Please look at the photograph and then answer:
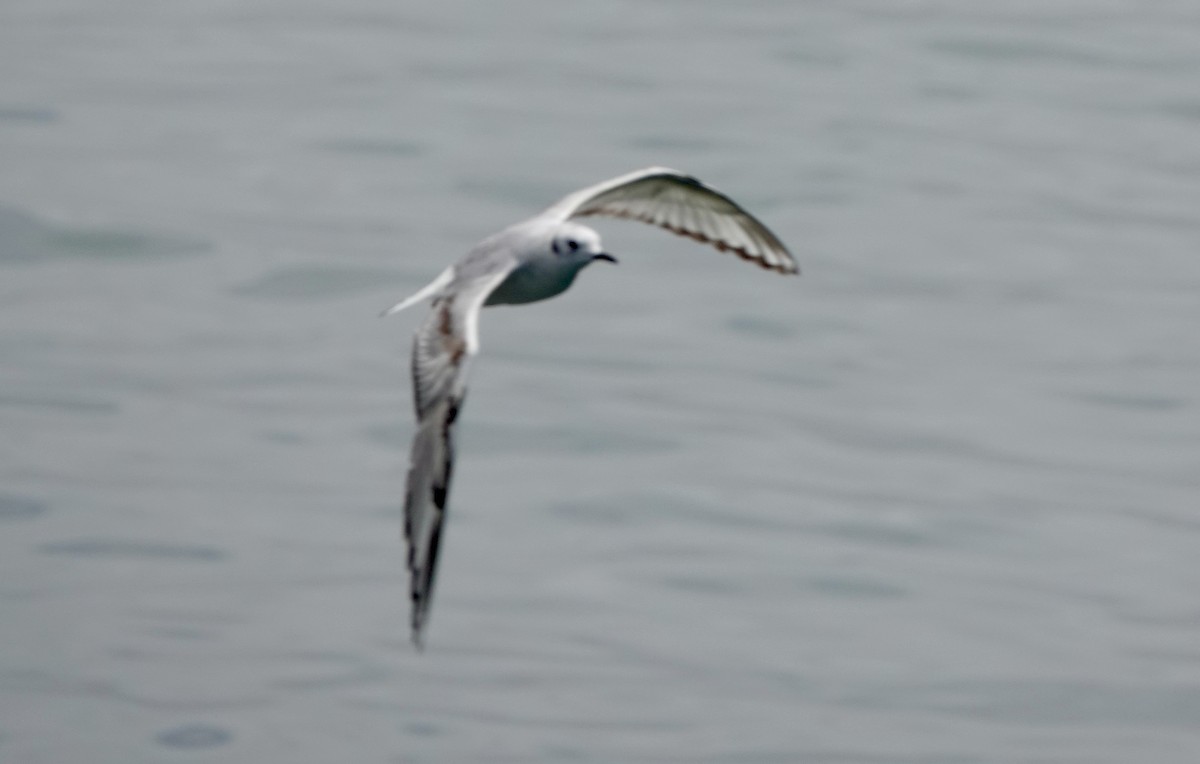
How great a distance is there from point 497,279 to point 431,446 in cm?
117

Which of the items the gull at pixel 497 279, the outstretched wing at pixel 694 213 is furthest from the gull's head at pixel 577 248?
the outstretched wing at pixel 694 213

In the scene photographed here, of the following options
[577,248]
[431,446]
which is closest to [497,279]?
[577,248]

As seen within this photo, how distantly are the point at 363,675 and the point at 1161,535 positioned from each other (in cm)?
584

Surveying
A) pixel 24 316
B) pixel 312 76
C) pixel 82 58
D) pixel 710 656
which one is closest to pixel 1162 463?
pixel 710 656

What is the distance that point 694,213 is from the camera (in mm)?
13516

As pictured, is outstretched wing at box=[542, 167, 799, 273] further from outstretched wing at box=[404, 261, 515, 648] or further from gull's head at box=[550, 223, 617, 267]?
outstretched wing at box=[404, 261, 515, 648]

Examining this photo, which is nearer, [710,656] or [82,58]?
[710,656]

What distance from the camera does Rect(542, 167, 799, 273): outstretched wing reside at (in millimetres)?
13078

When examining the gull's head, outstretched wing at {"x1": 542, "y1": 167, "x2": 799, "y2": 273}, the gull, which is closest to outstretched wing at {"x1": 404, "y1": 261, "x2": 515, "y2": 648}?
the gull

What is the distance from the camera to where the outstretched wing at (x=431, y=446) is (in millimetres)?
9984

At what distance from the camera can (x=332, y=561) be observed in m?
18.7

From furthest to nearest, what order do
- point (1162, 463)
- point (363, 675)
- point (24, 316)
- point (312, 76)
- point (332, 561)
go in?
1. point (312, 76)
2. point (24, 316)
3. point (1162, 463)
4. point (332, 561)
5. point (363, 675)

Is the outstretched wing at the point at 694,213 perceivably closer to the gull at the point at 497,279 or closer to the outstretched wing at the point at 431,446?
the gull at the point at 497,279

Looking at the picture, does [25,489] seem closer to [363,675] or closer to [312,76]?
[363,675]
